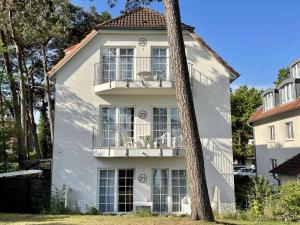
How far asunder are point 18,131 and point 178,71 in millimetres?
14140

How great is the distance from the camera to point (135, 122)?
58.5ft

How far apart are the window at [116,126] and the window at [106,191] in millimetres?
1520

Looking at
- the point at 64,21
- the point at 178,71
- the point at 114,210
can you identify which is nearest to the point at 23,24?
the point at 64,21

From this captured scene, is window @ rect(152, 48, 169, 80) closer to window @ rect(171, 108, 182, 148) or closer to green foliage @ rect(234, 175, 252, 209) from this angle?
window @ rect(171, 108, 182, 148)

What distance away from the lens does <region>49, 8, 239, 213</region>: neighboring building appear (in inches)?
679

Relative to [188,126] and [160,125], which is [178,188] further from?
[188,126]

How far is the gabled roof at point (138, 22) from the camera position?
18125mm

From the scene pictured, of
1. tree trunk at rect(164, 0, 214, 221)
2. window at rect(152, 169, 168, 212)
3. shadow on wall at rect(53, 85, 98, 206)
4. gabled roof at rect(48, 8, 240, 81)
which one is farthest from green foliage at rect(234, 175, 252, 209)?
shadow on wall at rect(53, 85, 98, 206)

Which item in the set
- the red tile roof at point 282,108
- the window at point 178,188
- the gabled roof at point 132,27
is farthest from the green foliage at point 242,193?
the red tile roof at point 282,108

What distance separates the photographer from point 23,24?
22.8m

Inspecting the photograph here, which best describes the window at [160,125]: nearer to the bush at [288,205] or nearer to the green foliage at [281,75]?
the bush at [288,205]

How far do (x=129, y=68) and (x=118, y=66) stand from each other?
0.61 metres

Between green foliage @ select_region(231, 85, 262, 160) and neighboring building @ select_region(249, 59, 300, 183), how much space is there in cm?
1836

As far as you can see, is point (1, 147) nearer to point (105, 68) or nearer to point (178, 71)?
point (105, 68)
